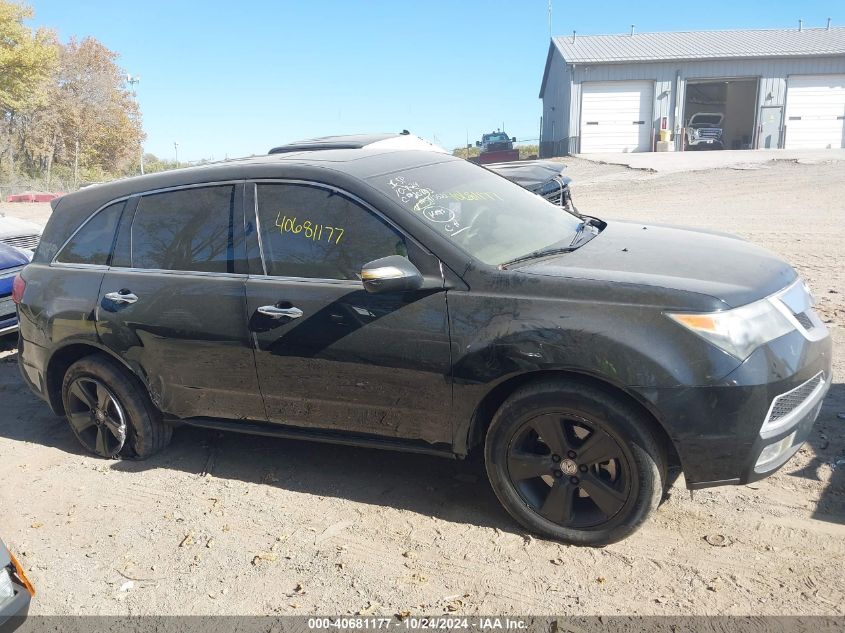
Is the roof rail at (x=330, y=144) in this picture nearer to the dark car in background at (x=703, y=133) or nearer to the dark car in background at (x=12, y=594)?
the dark car in background at (x=12, y=594)

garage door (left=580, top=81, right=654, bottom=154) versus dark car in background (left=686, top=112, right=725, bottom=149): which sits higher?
garage door (left=580, top=81, right=654, bottom=154)

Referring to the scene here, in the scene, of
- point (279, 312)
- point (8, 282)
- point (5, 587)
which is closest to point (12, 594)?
point (5, 587)

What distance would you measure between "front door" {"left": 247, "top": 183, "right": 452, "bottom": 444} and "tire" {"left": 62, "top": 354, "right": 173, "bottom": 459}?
3.42ft

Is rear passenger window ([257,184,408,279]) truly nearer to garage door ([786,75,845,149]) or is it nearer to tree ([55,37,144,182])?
garage door ([786,75,845,149])

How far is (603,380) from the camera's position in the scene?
315 centimetres

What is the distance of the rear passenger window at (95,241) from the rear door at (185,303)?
95 mm

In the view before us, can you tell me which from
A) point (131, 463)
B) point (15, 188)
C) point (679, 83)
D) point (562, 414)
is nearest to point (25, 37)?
point (15, 188)

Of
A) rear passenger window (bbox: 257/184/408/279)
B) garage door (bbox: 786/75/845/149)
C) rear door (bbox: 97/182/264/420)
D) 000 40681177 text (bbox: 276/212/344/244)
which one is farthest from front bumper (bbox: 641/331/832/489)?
garage door (bbox: 786/75/845/149)

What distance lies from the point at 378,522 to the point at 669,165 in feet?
73.6

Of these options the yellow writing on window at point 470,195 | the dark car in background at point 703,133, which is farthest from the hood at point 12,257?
the dark car in background at point 703,133

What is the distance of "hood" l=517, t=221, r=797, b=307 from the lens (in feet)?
10.4

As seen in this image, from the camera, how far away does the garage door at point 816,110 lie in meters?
31.3

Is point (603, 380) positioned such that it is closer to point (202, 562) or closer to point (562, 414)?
point (562, 414)

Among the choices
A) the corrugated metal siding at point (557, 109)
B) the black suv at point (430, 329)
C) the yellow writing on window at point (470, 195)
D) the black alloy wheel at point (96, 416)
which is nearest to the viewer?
the black suv at point (430, 329)
